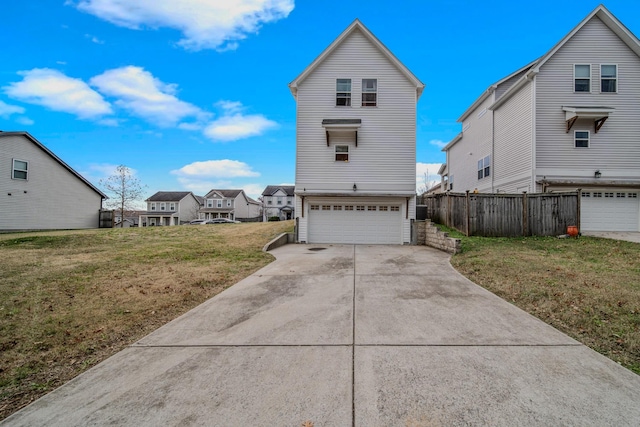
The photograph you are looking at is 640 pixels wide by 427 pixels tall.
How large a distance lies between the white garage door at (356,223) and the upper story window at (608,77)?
39.4 feet

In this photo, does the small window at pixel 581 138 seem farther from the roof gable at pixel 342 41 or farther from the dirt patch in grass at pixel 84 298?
the dirt patch in grass at pixel 84 298

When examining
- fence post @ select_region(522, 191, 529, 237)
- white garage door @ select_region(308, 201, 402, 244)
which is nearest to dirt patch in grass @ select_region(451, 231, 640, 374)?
fence post @ select_region(522, 191, 529, 237)

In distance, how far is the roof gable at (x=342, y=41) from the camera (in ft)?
44.3

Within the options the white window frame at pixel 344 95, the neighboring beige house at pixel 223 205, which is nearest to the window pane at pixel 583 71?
the white window frame at pixel 344 95

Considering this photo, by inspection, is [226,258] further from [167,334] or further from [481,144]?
[481,144]

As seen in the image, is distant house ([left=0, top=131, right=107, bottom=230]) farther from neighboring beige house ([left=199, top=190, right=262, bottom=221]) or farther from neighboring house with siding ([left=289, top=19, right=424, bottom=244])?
neighboring beige house ([left=199, top=190, right=262, bottom=221])

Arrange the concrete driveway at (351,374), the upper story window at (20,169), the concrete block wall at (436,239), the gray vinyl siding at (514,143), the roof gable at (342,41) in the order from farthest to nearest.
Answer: the upper story window at (20,169), the gray vinyl siding at (514,143), the roof gable at (342,41), the concrete block wall at (436,239), the concrete driveway at (351,374)

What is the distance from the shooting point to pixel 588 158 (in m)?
13.8

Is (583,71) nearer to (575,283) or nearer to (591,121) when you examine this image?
(591,121)

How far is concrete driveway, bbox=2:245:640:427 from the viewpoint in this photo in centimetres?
227

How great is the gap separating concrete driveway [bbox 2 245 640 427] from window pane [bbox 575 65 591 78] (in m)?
15.9

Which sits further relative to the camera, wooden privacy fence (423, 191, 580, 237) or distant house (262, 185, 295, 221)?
distant house (262, 185, 295, 221)

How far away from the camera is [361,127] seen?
13.7m

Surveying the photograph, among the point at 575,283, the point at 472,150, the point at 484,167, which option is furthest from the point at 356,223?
the point at 472,150
